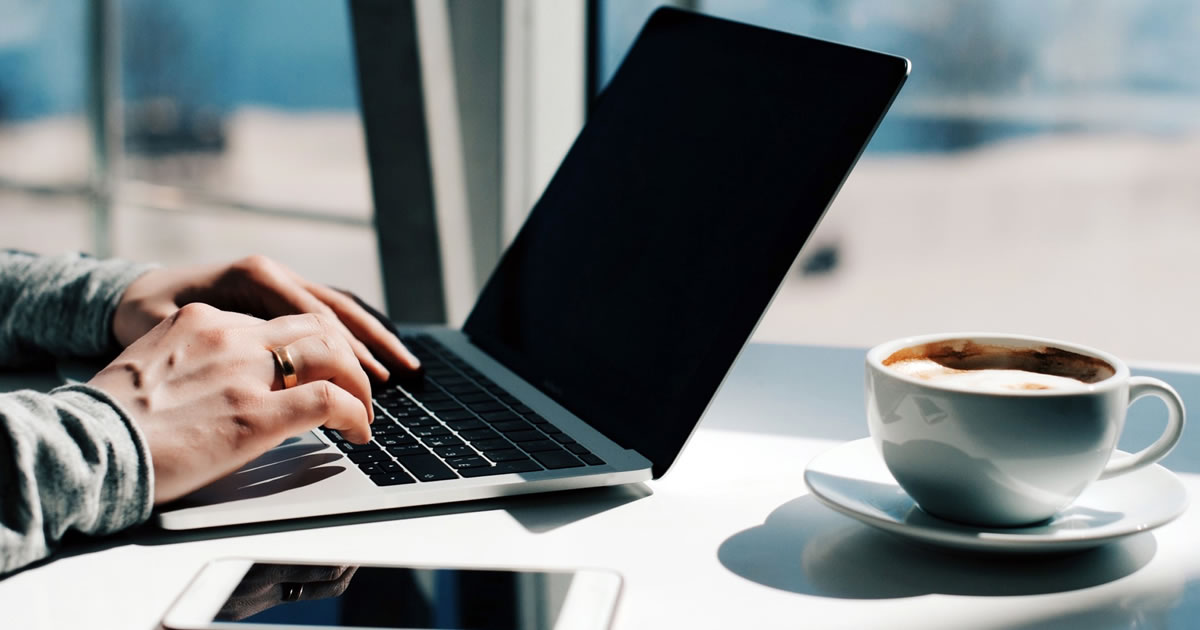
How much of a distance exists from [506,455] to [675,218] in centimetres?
19

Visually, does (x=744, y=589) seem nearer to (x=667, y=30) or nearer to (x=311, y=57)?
(x=667, y=30)

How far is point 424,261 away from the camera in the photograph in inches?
60.1

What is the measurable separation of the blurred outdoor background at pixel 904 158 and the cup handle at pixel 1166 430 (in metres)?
4.31

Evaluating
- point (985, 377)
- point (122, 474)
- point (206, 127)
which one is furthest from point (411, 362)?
point (206, 127)

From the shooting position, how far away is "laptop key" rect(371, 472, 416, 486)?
0.53 metres

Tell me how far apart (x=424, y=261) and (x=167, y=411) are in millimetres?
1020

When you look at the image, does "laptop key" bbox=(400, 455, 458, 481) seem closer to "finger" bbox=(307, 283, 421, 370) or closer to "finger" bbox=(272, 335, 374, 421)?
"finger" bbox=(272, 335, 374, 421)

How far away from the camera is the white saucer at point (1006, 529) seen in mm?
458

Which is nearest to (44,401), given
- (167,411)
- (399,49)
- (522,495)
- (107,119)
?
(167,411)

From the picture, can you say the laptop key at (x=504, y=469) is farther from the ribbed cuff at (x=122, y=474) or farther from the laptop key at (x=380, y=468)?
the ribbed cuff at (x=122, y=474)

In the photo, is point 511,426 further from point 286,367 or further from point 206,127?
point 206,127

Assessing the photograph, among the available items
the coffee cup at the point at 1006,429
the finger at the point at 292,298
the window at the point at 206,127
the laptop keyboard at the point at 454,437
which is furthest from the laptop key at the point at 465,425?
the window at the point at 206,127

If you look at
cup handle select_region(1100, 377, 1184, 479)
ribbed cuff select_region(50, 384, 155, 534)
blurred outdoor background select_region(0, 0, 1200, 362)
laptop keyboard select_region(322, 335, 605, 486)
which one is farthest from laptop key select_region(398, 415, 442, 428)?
blurred outdoor background select_region(0, 0, 1200, 362)

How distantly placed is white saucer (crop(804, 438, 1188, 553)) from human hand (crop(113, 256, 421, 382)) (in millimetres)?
304
